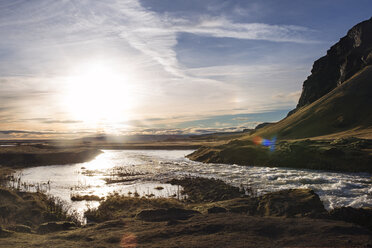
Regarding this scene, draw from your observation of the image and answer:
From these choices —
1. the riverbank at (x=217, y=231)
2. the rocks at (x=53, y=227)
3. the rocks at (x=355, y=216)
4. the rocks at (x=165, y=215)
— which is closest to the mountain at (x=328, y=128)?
the riverbank at (x=217, y=231)

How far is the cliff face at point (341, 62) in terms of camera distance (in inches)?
5965

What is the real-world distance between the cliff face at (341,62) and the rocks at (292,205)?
15604cm

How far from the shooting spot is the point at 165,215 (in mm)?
16828

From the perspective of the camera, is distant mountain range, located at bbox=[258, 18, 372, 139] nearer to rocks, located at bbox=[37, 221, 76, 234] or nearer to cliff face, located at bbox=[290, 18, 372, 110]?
cliff face, located at bbox=[290, 18, 372, 110]

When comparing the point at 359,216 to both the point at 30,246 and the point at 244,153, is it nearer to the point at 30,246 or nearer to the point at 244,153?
the point at 30,246

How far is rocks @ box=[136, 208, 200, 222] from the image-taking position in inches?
643

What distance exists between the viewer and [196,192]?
3238 cm

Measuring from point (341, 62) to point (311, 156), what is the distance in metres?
147

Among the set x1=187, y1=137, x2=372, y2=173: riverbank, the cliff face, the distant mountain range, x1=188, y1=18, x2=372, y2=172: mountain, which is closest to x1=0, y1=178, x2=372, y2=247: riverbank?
x1=187, y1=137, x2=372, y2=173: riverbank

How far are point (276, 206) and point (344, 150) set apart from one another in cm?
4290

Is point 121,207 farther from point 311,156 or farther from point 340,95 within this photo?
point 340,95

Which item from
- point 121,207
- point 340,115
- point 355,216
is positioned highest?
point 340,115

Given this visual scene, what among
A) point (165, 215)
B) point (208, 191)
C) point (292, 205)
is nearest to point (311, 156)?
point (208, 191)

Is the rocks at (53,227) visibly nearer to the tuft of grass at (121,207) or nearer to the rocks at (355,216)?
the tuft of grass at (121,207)
